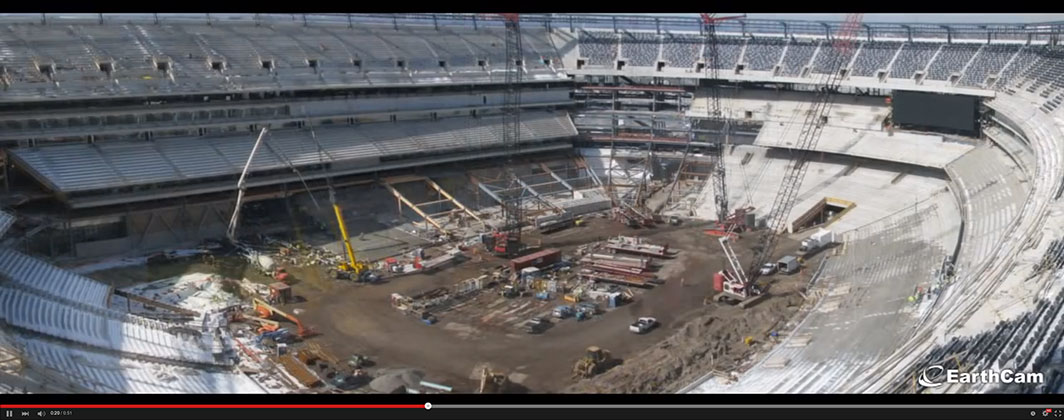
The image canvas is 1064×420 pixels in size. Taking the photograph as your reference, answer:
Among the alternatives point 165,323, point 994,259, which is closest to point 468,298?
point 165,323

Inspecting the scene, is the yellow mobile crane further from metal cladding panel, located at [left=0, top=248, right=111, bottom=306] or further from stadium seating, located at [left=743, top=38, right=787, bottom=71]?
stadium seating, located at [left=743, top=38, right=787, bottom=71]

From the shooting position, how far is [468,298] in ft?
92.1

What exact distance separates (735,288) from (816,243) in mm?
6187

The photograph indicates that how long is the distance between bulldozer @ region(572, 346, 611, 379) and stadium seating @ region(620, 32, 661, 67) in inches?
1085

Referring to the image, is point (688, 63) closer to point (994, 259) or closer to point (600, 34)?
point (600, 34)

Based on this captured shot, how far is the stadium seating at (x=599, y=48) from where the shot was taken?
4809 cm

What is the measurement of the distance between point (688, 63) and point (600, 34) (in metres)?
5.15

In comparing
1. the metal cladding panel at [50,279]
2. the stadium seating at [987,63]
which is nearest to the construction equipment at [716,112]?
the stadium seating at [987,63]

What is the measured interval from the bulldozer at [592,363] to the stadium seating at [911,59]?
25.0 meters

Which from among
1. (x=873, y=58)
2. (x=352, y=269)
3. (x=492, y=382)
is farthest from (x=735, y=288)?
(x=873, y=58)

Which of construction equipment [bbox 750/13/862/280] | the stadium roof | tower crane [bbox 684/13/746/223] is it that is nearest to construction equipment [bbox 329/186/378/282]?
the stadium roof

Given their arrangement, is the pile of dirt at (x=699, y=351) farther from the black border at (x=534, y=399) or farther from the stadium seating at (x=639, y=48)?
the stadium seating at (x=639, y=48)

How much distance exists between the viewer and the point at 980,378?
10414 millimetres

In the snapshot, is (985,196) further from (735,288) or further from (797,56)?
(797,56)
